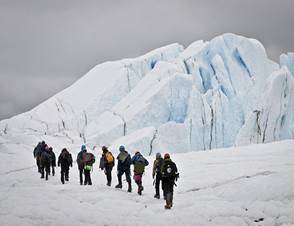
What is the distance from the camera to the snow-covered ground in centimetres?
1222

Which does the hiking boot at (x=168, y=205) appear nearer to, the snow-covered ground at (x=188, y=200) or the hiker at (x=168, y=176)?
the hiker at (x=168, y=176)

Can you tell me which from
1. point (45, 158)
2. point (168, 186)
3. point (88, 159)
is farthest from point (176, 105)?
point (168, 186)

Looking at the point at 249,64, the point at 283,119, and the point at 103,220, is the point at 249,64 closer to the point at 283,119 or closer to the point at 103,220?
the point at 283,119

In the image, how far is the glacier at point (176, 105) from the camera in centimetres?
4747

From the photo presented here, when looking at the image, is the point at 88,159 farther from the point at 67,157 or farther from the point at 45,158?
the point at 45,158

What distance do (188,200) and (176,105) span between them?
37.2m

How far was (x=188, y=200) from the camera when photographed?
15227 millimetres

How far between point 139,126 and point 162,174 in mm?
35359

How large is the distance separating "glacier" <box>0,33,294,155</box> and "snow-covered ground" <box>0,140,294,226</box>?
23337 millimetres

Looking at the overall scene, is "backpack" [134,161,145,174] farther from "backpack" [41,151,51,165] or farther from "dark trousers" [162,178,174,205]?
"backpack" [41,151,51,165]

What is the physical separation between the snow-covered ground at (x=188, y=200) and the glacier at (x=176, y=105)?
23337 millimetres

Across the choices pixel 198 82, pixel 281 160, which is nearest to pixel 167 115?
pixel 198 82

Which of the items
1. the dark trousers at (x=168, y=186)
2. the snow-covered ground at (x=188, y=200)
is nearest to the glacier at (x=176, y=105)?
the snow-covered ground at (x=188, y=200)

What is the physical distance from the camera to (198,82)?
5956 centimetres
